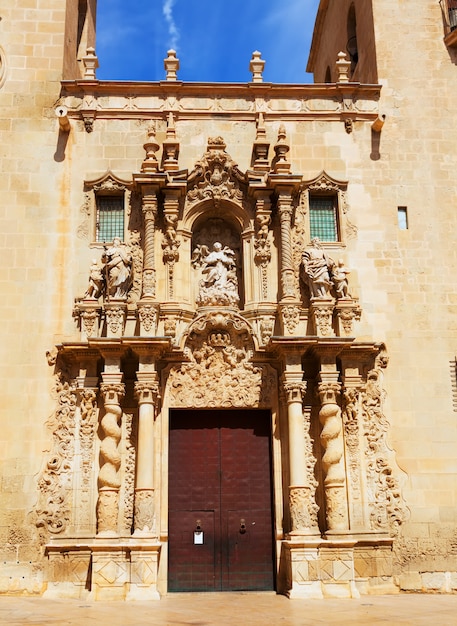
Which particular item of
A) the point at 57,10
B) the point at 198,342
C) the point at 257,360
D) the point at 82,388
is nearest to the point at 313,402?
the point at 257,360

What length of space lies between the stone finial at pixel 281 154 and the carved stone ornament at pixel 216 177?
0.79 metres

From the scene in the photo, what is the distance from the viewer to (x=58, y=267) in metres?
14.6

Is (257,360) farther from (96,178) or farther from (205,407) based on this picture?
(96,178)

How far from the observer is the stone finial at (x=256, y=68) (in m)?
15.8

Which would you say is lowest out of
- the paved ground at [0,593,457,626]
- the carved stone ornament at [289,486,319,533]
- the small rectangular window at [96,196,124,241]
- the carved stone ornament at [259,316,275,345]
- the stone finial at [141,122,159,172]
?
the paved ground at [0,593,457,626]

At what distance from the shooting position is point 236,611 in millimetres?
11094

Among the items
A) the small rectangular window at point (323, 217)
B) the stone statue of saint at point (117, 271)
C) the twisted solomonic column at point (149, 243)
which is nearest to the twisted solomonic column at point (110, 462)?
the stone statue of saint at point (117, 271)

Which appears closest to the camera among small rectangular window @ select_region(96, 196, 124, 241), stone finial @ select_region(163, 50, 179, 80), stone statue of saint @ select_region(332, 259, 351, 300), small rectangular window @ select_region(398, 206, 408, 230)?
stone statue of saint @ select_region(332, 259, 351, 300)

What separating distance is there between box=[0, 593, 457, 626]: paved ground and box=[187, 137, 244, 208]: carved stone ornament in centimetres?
771

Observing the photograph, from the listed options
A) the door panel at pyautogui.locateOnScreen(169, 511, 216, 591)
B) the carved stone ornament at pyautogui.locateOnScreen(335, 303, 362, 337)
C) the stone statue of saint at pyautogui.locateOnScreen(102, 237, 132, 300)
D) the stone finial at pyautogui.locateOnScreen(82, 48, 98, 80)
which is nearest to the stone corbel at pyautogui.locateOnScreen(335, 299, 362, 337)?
the carved stone ornament at pyautogui.locateOnScreen(335, 303, 362, 337)

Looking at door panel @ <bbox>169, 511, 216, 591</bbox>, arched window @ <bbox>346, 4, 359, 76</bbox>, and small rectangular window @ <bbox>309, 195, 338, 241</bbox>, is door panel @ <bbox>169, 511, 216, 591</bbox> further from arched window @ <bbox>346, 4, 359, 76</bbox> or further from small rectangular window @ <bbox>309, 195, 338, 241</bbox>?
arched window @ <bbox>346, 4, 359, 76</bbox>

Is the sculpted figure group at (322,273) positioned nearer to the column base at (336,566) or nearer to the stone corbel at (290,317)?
the stone corbel at (290,317)

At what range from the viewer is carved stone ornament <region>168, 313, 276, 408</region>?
1420 centimetres

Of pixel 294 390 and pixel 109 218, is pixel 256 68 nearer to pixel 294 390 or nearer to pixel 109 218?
pixel 109 218
